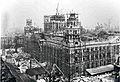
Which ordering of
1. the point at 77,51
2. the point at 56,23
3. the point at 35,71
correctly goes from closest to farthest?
the point at 77,51
the point at 35,71
the point at 56,23

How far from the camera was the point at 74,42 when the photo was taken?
164 feet

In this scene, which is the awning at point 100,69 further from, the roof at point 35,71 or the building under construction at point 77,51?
the roof at point 35,71

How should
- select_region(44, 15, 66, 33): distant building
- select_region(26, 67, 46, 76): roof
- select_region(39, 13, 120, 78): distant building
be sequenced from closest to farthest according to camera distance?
select_region(39, 13, 120, 78): distant building, select_region(26, 67, 46, 76): roof, select_region(44, 15, 66, 33): distant building

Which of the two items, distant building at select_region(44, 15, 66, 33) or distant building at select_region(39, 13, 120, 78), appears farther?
distant building at select_region(44, 15, 66, 33)

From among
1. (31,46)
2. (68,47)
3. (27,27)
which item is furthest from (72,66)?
(27,27)

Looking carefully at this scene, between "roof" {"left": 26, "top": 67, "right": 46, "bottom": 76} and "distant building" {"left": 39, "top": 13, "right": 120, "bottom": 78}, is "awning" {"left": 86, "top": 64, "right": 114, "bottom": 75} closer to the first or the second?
"distant building" {"left": 39, "top": 13, "right": 120, "bottom": 78}

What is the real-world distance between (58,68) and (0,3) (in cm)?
3152

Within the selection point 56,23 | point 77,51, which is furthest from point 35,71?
point 56,23

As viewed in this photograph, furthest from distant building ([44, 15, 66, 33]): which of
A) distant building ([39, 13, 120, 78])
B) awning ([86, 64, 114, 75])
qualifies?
awning ([86, 64, 114, 75])

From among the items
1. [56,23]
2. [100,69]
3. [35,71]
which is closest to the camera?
[35,71]

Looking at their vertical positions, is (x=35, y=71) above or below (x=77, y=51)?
below

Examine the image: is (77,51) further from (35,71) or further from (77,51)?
(35,71)

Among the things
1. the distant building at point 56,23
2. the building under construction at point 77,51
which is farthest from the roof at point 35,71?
the distant building at point 56,23

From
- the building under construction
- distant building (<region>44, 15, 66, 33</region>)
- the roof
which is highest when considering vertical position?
distant building (<region>44, 15, 66, 33</region>)
